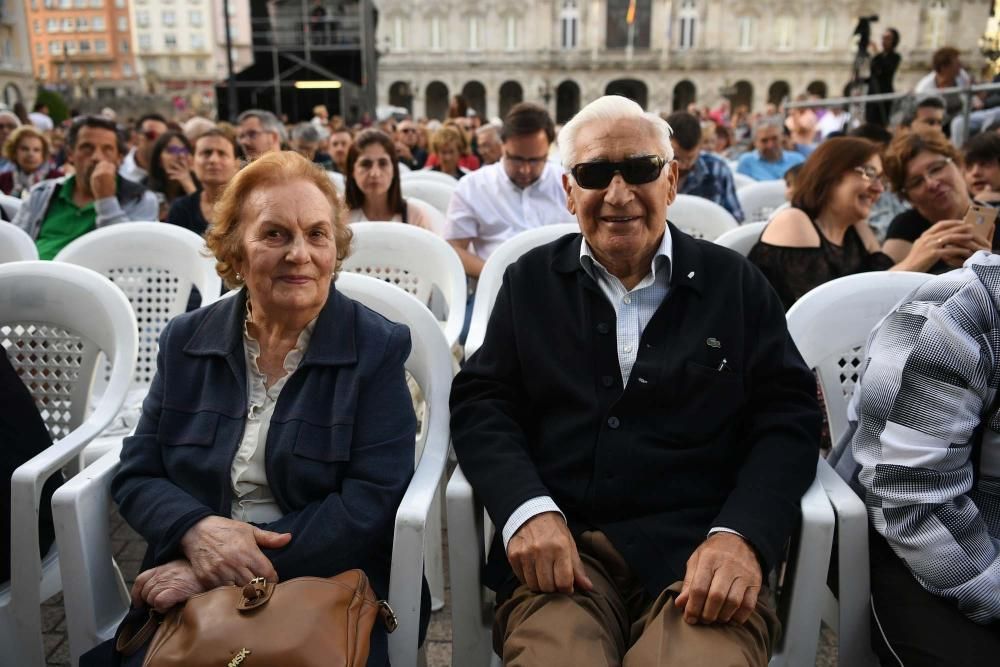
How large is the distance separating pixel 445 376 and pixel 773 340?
2.80 ft

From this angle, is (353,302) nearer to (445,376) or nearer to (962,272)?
(445,376)

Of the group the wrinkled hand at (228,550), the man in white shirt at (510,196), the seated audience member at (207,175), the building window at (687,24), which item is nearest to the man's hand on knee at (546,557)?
the wrinkled hand at (228,550)

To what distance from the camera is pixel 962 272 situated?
1.61 meters

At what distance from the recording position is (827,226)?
3029 mm

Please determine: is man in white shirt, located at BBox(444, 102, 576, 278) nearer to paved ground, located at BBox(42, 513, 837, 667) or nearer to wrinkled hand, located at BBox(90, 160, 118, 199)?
wrinkled hand, located at BBox(90, 160, 118, 199)

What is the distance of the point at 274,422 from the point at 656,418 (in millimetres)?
888

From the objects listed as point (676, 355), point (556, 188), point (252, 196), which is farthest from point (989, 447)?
point (556, 188)

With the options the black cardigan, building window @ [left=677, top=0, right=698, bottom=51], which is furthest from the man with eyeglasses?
building window @ [left=677, top=0, right=698, bottom=51]

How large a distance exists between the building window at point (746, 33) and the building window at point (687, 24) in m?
3.44

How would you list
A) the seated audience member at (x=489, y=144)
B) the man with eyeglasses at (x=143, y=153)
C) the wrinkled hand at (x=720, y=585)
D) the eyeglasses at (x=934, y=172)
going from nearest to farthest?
the wrinkled hand at (x=720, y=585) → the eyeglasses at (x=934, y=172) → the man with eyeglasses at (x=143, y=153) → the seated audience member at (x=489, y=144)

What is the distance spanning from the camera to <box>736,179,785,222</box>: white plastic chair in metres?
5.19

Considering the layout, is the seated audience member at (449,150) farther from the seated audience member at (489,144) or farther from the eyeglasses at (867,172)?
the eyeglasses at (867,172)

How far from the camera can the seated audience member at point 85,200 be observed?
3.93 metres

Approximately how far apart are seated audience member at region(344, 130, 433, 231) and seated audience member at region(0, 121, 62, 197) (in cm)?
319
